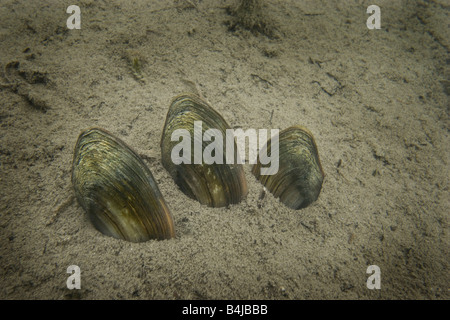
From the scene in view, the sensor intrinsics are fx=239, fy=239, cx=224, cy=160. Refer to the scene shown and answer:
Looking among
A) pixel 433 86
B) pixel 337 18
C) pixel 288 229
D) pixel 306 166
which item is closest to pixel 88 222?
pixel 288 229

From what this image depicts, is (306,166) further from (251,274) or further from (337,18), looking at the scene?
(337,18)

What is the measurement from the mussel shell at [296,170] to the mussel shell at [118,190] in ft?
3.32

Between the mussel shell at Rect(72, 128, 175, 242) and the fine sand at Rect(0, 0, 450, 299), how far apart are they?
125 millimetres

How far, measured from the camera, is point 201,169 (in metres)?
1.97

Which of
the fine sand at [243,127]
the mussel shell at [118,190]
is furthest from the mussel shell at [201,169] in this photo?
the mussel shell at [118,190]

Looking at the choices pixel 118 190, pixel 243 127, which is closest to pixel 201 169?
pixel 118 190

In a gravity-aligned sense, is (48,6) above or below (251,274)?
above

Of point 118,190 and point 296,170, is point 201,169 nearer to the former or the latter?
point 118,190

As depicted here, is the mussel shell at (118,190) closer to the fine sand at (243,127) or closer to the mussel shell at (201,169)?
the fine sand at (243,127)

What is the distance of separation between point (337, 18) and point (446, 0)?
246cm

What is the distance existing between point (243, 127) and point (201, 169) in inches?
32.0

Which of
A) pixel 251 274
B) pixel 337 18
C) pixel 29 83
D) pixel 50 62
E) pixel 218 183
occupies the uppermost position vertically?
pixel 337 18

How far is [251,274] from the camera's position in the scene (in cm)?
181

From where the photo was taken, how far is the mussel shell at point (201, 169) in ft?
6.46
